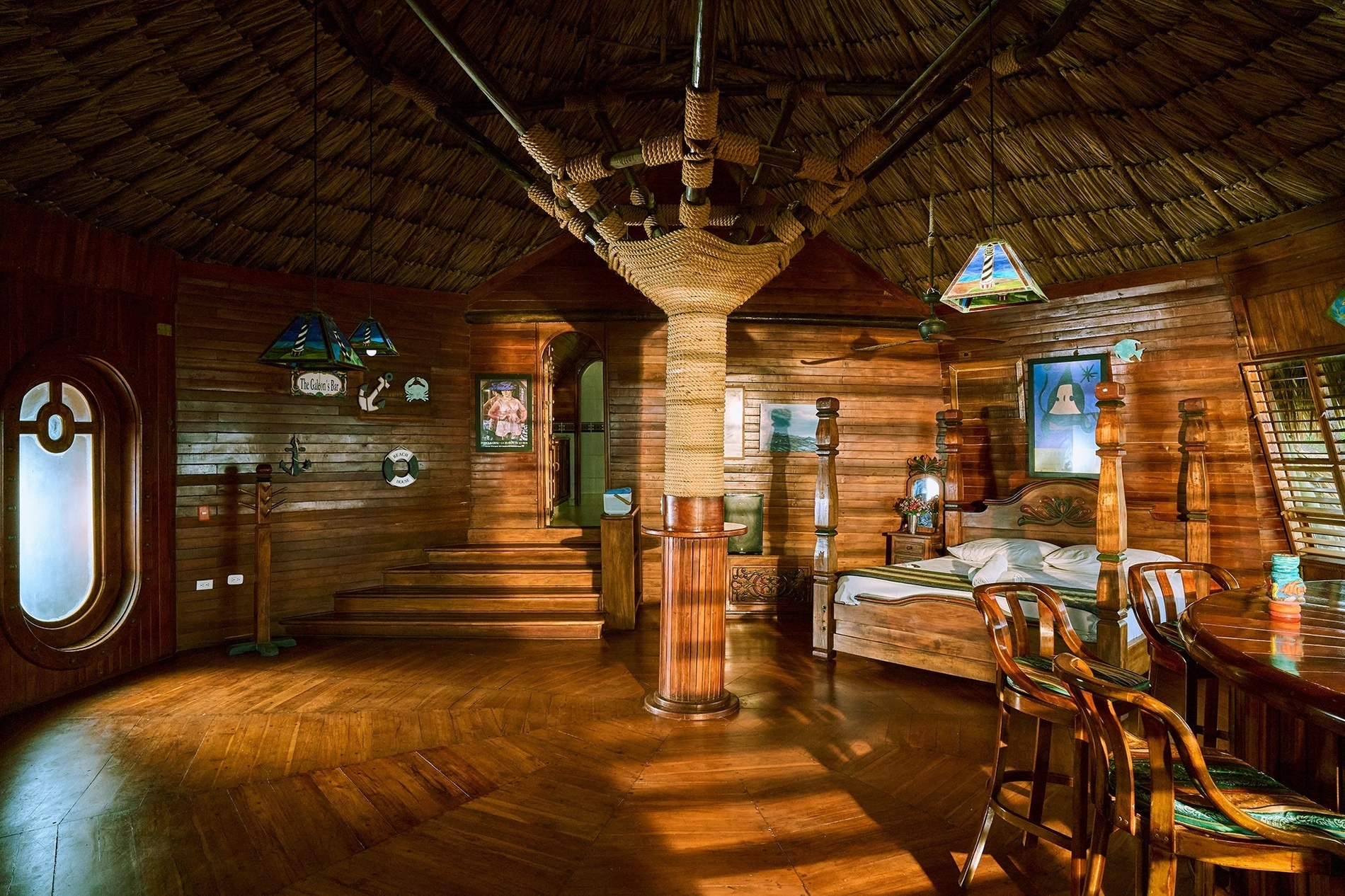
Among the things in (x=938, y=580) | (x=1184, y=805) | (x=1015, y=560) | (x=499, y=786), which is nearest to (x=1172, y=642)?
(x=1184, y=805)

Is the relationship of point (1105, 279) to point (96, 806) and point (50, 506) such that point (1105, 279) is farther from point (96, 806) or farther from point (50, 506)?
point (50, 506)

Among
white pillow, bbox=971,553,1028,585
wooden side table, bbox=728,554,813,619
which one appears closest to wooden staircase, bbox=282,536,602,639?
wooden side table, bbox=728,554,813,619

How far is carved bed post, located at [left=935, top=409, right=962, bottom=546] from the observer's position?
7559 millimetres

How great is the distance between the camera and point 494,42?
18.5 feet

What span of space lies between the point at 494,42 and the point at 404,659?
4811 mm

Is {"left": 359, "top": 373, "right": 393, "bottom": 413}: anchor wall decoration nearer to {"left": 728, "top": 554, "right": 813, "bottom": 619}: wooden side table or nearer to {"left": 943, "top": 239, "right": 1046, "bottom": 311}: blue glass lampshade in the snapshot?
{"left": 728, "top": 554, "right": 813, "bottom": 619}: wooden side table

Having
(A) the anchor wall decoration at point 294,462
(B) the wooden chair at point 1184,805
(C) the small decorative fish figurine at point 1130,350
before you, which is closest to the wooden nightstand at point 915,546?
(C) the small decorative fish figurine at point 1130,350

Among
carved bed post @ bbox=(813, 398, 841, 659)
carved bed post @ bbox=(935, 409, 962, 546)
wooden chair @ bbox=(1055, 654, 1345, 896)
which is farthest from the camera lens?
carved bed post @ bbox=(935, 409, 962, 546)

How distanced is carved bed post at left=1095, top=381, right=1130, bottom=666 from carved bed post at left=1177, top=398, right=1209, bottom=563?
192 cm

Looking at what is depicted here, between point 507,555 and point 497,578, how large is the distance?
1.34ft

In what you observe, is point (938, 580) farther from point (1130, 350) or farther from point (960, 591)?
point (1130, 350)

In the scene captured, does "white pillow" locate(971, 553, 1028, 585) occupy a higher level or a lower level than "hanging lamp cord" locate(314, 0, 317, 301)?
lower

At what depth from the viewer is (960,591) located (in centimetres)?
558

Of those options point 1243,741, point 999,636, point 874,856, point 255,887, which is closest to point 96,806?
point 255,887
